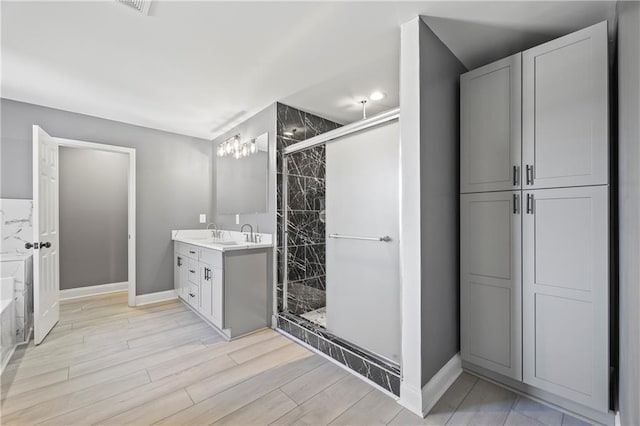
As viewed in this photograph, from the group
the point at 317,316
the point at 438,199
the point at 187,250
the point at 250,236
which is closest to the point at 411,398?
the point at 438,199

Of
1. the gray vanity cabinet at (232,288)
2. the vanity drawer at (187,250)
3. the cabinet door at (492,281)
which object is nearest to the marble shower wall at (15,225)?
the vanity drawer at (187,250)

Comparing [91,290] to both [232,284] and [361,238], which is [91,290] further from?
[361,238]

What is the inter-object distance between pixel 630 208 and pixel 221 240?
3.78 m

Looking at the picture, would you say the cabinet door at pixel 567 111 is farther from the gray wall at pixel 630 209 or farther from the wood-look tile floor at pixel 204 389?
the wood-look tile floor at pixel 204 389

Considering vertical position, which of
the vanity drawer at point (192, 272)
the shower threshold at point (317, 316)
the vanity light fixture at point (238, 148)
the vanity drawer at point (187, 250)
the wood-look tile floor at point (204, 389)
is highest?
the vanity light fixture at point (238, 148)

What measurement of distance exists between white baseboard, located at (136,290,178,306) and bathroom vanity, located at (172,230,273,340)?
2.67 ft

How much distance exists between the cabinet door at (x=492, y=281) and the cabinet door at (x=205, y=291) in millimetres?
2370

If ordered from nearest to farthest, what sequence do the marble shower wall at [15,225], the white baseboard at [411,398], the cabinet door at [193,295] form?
the white baseboard at [411,398] < the marble shower wall at [15,225] < the cabinet door at [193,295]

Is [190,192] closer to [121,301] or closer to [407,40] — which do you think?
[121,301]

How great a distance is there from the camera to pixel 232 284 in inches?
109

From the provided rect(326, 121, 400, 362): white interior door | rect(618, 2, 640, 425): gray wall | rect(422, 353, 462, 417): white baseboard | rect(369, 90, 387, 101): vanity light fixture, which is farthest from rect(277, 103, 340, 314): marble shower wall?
rect(618, 2, 640, 425): gray wall

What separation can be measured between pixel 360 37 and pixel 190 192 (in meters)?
3.32

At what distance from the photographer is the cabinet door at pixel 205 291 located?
9.61 feet

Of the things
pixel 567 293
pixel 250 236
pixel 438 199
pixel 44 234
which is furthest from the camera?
pixel 250 236
